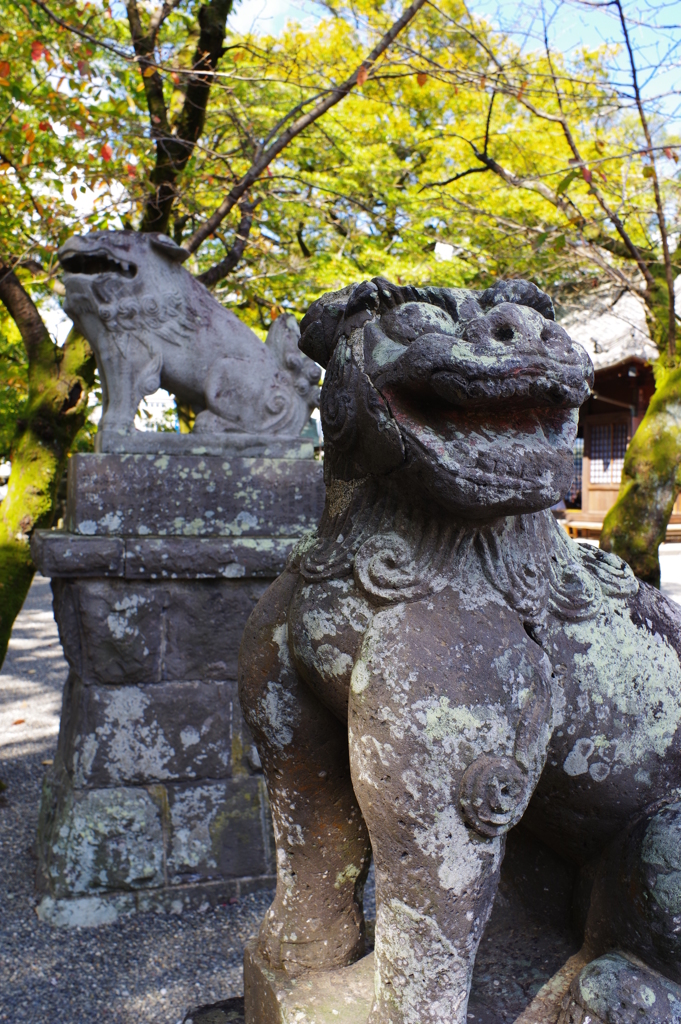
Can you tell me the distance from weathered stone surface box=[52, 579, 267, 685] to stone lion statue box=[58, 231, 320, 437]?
2.11ft

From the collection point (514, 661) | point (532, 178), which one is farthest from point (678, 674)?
point (532, 178)

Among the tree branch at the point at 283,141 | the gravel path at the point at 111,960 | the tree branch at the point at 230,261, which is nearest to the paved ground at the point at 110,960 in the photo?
the gravel path at the point at 111,960

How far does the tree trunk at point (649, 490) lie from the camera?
3.84 m

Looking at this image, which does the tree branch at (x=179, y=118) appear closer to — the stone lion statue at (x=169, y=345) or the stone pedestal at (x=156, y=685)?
the stone lion statue at (x=169, y=345)

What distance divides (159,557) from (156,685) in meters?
0.50

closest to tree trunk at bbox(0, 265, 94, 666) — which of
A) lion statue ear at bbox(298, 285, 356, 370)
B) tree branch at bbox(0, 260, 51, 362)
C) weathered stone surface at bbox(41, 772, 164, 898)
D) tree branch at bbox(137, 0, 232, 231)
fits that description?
tree branch at bbox(0, 260, 51, 362)

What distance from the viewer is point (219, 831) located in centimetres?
292

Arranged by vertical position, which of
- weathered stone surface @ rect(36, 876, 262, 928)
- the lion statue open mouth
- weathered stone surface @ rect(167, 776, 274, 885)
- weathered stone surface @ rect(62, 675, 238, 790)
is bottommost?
weathered stone surface @ rect(36, 876, 262, 928)

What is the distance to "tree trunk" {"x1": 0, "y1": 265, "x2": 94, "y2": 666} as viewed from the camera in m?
3.71

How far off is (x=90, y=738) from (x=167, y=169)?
3.21m

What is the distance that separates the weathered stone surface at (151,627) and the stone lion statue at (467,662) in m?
1.63

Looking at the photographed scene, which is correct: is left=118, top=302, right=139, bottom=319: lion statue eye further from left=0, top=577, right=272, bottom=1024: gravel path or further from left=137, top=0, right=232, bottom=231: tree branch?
left=0, top=577, right=272, bottom=1024: gravel path

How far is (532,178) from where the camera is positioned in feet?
13.3

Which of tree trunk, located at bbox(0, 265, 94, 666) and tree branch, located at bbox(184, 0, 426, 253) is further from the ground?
tree branch, located at bbox(184, 0, 426, 253)
